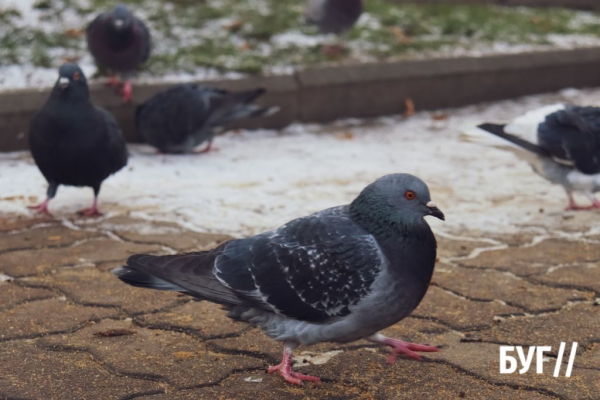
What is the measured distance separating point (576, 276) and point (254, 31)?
15.6 feet

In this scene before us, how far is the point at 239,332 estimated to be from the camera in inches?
135

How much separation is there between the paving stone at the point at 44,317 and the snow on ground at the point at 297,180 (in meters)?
1.18

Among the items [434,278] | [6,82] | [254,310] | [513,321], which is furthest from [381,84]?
[254,310]

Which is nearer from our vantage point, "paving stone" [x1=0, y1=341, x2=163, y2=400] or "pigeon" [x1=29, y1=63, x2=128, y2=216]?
"paving stone" [x1=0, y1=341, x2=163, y2=400]

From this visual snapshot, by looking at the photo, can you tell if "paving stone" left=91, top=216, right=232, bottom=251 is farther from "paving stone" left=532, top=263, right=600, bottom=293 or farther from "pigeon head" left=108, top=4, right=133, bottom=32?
"pigeon head" left=108, top=4, right=133, bottom=32

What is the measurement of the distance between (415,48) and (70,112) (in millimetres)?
4103

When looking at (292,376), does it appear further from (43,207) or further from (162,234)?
(43,207)

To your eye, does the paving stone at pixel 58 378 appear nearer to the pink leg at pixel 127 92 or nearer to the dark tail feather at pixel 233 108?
the dark tail feather at pixel 233 108

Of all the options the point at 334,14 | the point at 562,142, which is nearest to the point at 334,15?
the point at 334,14

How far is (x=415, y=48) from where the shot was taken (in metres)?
8.09

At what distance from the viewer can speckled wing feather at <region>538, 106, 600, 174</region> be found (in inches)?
198

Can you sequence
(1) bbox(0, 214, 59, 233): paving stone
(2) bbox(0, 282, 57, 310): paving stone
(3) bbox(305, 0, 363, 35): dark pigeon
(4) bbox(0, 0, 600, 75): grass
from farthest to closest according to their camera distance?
(3) bbox(305, 0, 363, 35): dark pigeon < (4) bbox(0, 0, 600, 75): grass < (1) bbox(0, 214, 59, 233): paving stone < (2) bbox(0, 282, 57, 310): paving stone

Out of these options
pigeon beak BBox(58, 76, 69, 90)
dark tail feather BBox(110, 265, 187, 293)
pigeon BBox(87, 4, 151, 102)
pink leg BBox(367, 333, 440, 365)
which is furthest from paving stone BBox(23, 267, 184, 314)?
pigeon BBox(87, 4, 151, 102)
